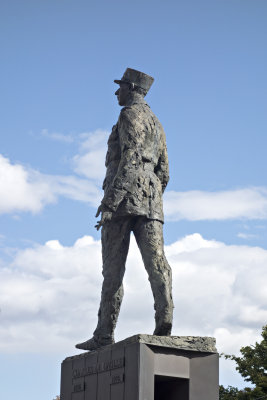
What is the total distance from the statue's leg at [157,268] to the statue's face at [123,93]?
204cm

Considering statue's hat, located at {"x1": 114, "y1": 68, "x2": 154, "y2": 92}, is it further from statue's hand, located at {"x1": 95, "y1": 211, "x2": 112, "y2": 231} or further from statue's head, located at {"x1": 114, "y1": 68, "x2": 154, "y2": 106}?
statue's hand, located at {"x1": 95, "y1": 211, "x2": 112, "y2": 231}

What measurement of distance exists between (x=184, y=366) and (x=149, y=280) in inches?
52.0

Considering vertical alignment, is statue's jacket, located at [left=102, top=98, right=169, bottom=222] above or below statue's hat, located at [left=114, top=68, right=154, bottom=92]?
below

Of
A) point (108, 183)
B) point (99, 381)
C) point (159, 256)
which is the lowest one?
point (99, 381)

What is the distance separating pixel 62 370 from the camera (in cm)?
1215

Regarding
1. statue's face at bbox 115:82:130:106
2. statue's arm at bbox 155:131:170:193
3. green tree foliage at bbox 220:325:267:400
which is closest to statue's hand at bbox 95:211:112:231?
statue's arm at bbox 155:131:170:193

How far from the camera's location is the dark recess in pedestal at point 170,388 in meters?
10.6

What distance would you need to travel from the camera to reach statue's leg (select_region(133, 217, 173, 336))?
1083 cm

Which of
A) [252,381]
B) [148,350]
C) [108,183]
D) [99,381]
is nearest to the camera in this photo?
[148,350]

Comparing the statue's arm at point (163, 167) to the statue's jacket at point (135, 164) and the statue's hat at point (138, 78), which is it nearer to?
the statue's jacket at point (135, 164)

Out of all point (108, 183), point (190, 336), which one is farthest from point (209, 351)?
point (108, 183)

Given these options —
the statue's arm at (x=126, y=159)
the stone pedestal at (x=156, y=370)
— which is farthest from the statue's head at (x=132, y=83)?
the stone pedestal at (x=156, y=370)

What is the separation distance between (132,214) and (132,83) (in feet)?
7.25

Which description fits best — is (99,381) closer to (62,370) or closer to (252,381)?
(62,370)
